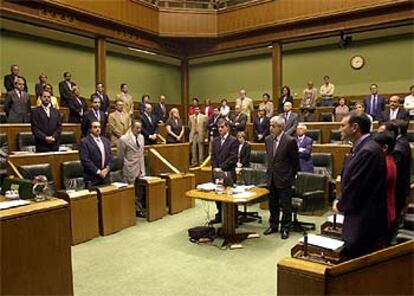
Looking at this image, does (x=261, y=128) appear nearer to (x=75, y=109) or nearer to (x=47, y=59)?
(x=75, y=109)

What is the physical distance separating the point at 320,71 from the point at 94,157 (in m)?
7.93

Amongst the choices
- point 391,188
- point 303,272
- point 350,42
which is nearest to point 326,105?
point 350,42

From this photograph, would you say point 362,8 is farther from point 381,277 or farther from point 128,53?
point 381,277

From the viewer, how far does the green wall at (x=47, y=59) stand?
364 inches

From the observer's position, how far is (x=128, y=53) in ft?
39.5

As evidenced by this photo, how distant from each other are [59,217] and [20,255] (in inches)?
12.4

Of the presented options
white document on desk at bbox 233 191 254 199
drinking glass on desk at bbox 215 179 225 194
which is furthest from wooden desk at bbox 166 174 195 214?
white document on desk at bbox 233 191 254 199

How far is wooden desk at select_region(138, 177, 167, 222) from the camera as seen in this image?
18.2 feet

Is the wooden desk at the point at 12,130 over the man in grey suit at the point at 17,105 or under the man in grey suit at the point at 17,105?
under

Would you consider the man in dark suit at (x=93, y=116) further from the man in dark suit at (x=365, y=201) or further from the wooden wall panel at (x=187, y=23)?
the man in dark suit at (x=365, y=201)

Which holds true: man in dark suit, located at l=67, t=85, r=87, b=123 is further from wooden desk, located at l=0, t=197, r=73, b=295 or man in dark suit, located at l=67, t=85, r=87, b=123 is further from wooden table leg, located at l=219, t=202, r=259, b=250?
wooden desk, located at l=0, t=197, r=73, b=295

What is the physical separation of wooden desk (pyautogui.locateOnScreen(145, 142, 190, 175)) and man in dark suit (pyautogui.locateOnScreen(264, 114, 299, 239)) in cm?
246

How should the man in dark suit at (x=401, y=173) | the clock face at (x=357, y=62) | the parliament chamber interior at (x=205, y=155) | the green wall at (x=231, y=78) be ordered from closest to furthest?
the parliament chamber interior at (x=205, y=155) → the man in dark suit at (x=401, y=173) → the clock face at (x=357, y=62) → the green wall at (x=231, y=78)

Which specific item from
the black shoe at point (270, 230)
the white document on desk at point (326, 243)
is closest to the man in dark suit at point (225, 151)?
the black shoe at point (270, 230)
